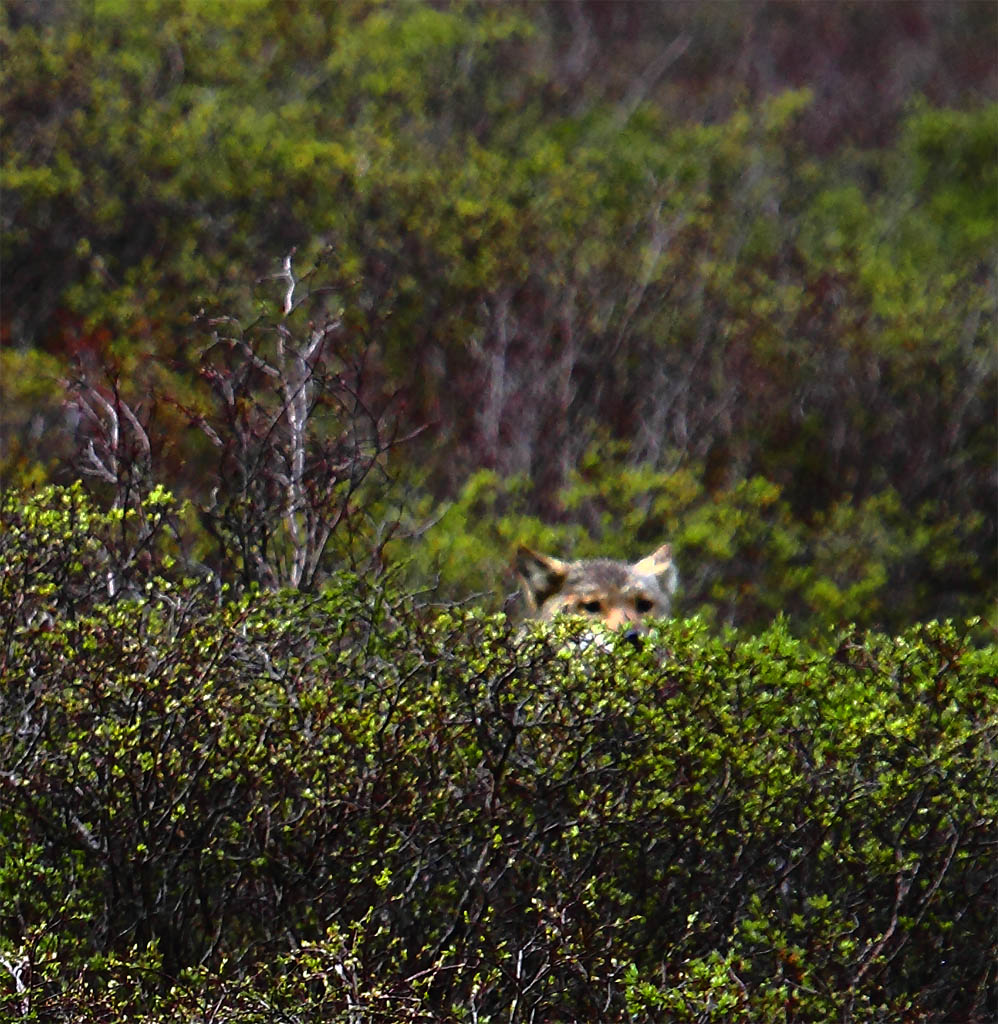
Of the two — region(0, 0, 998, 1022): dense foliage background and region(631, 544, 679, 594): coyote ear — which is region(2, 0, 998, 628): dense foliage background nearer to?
region(0, 0, 998, 1022): dense foliage background

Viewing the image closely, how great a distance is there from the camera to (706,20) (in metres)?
29.3

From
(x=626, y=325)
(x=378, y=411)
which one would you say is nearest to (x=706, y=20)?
(x=626, y=325)

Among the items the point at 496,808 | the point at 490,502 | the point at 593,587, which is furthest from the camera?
the point at 490,502

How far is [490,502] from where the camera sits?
15.6m

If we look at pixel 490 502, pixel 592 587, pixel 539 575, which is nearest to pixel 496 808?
pixel 592 587

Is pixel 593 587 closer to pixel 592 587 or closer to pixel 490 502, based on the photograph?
pixel 592 587

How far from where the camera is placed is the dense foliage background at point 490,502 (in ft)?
23.7

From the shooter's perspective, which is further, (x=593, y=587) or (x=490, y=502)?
(x=490, y=502)

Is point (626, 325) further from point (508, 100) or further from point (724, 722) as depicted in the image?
point (724, 722)

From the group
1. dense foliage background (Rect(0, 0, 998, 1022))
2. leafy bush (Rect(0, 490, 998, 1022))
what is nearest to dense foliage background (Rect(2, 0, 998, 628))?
dense foliage background (Rect(0, 0, 998, 1022))

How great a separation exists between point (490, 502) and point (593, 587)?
17.6 feet

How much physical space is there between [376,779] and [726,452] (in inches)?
468

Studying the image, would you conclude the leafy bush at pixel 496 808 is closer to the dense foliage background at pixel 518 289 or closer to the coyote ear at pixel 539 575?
the coyote ear at pixel 539 575

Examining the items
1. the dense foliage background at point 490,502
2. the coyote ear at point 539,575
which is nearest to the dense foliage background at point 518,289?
the dense foliage background at point 490,502
